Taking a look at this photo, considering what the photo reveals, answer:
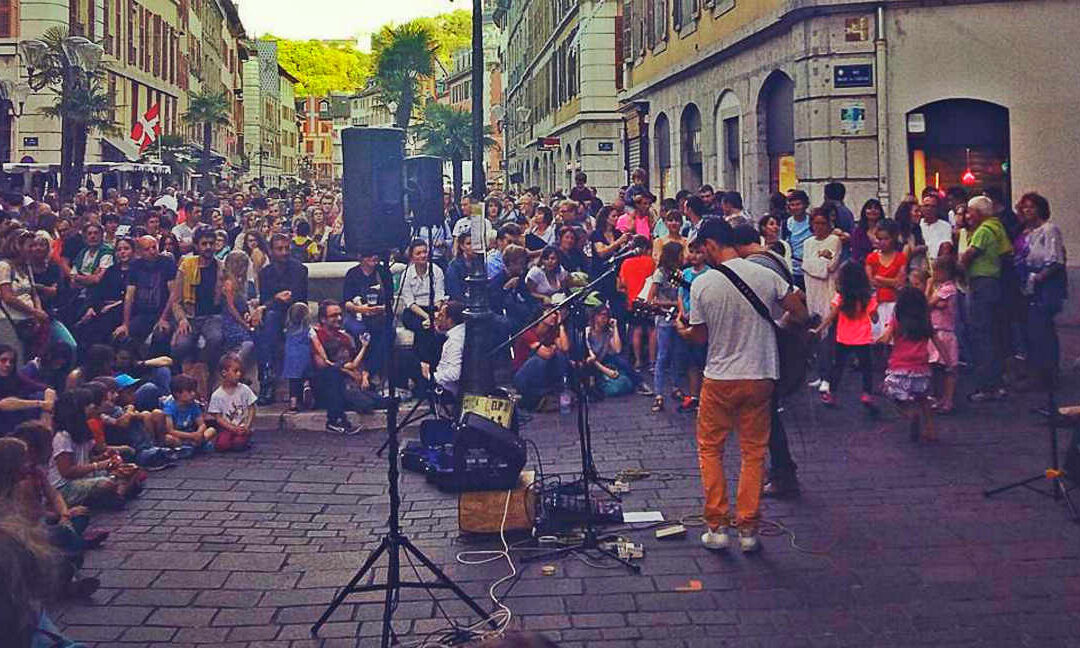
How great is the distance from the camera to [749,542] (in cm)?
690

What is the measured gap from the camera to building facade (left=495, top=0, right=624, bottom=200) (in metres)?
37.6

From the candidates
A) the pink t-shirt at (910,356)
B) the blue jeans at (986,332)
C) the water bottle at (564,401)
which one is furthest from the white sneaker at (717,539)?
the blue jeans at (986,332)

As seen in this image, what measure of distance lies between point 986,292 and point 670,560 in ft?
21.0

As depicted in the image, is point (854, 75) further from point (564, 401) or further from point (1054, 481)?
point (1054, 481)

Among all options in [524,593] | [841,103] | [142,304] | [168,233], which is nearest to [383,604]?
[524,593]

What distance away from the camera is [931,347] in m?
10.7

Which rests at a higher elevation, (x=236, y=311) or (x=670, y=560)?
(x=236, y=311)

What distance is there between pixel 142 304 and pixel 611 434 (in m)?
5.36

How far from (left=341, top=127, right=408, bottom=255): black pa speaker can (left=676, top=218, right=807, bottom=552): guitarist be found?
1.93 m

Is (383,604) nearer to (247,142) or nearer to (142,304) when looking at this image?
(142,304)

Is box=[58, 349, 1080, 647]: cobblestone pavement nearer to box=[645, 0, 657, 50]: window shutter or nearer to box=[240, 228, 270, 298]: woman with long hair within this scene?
box=[240, 228, 270, 298]: woman with long hair

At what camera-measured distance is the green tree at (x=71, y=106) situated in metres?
22.6

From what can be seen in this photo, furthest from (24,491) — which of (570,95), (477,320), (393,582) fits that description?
(570,95)

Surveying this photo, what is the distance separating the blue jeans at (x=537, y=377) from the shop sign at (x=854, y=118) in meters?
6.64
